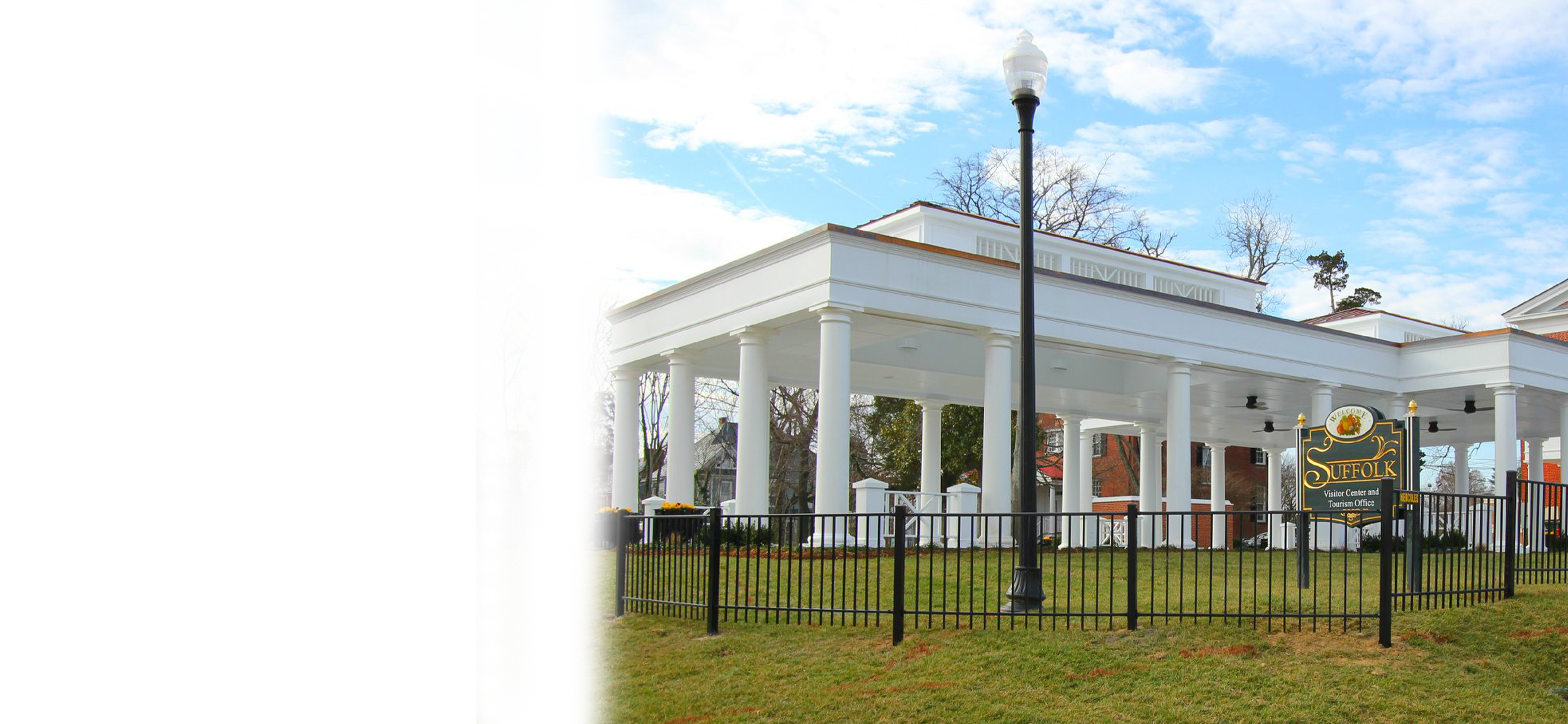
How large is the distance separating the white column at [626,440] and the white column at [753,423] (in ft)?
10.8

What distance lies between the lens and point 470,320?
22.3ft

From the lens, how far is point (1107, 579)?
1432cm

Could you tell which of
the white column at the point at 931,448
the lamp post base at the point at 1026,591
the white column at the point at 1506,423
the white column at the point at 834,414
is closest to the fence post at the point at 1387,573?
the lamp post base at the point at 1026,591

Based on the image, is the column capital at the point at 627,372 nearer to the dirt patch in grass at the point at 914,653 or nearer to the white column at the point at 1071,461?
the white column at the point at 1071,461

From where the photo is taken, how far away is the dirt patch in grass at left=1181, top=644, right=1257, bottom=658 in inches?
358

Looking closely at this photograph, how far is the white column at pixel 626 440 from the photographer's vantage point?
22672 millimetres

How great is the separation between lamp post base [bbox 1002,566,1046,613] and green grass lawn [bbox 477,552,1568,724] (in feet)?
1.64

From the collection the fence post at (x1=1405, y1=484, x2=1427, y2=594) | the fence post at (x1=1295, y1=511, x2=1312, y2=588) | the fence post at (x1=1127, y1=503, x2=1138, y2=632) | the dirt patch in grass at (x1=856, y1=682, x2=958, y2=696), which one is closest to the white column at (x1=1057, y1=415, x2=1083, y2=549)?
the fence post at (x1=1295, y1=511, x2=1312, y2=588)

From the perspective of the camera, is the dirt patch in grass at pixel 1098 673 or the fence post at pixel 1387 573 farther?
the fence post at pixel 1387 573

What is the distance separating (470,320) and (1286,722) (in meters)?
5.46

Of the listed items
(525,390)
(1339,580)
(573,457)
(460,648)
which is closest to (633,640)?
(573,457)

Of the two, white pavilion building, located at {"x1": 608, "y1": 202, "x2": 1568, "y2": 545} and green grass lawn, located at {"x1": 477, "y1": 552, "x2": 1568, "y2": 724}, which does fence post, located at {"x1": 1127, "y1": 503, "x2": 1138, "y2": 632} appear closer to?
green grass lawn, located at {"x1": 477, "y1": 552, "x2": 1568, "y2": 724}

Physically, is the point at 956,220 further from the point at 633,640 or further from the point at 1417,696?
the point at 1417,696

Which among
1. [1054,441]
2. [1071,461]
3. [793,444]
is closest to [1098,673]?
[1071,461]
